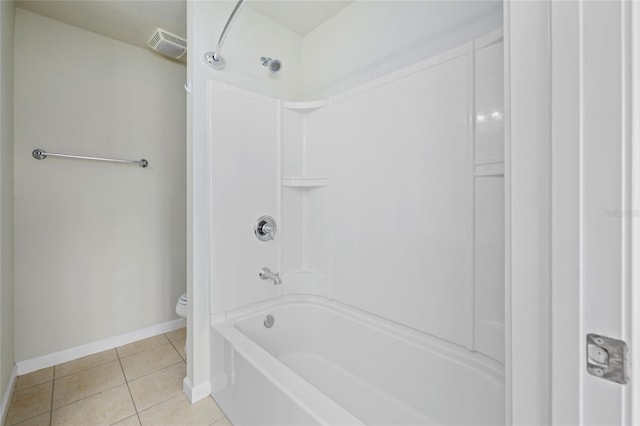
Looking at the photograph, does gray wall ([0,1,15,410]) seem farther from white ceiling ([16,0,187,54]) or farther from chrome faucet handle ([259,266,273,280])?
chrome faucet handle ([259,266,273,280])

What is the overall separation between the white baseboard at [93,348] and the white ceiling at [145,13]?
230 centimetres

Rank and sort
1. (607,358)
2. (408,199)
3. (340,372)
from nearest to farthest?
1. (607,358)
2. (408,199)
3. (340,372)

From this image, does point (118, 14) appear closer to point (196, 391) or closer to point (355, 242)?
point (355, 242)

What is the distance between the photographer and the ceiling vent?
6.53 feet

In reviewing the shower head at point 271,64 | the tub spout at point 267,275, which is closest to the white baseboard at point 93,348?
the tub spout at point 267,275

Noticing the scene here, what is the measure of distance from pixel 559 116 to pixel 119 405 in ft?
7.16

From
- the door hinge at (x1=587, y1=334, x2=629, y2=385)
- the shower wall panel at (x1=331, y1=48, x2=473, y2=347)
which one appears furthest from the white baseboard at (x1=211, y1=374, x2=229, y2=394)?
the door hinge at (x1=587, y1=334, x2=629, y2=385)

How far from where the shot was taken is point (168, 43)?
2055 millimetres

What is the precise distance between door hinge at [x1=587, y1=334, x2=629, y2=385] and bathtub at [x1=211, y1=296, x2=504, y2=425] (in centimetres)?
62

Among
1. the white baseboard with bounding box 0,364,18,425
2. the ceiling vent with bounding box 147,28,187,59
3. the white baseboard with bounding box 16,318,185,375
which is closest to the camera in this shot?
the white baseboard with bounding box 0,364,18,425

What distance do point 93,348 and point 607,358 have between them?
2.78 m

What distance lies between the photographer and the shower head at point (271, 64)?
5.74 ft

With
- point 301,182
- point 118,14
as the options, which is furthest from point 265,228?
point 118,14

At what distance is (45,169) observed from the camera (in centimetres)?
188
